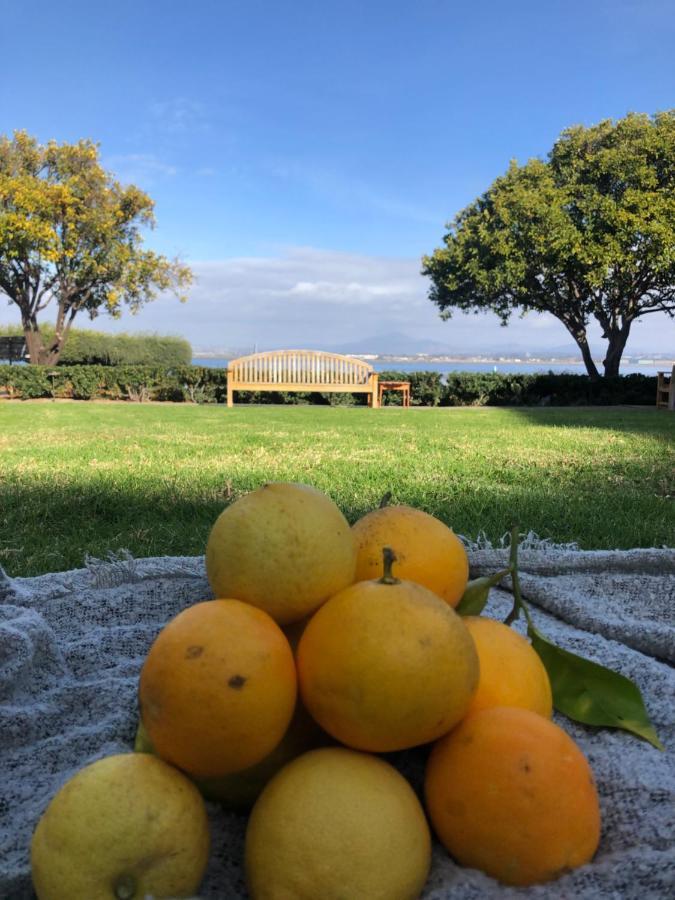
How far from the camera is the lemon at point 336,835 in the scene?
0.75m

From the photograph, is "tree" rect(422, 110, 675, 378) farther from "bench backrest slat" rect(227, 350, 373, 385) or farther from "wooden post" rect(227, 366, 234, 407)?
"wooden post" rect(227, 366, 234, 407)

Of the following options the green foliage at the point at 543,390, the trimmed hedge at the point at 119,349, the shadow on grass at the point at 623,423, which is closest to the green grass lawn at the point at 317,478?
the shadow on grass at the point at 623,423

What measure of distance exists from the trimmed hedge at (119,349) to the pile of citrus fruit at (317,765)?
22.4 m

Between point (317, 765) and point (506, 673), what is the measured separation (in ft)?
1.06

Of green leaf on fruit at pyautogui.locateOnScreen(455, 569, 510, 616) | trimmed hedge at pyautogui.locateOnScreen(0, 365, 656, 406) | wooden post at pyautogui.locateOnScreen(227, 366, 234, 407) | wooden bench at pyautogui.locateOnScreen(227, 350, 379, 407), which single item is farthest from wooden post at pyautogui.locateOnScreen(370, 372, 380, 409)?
green leaf on fruit at pyautogui.locateOnScreen(455, 569, 510, 616)

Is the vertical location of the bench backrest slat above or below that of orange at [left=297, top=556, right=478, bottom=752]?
above

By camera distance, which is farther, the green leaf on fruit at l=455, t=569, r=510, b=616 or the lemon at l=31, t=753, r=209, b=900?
the green leaf on fruit at l=455, t=569, r=510, b=616

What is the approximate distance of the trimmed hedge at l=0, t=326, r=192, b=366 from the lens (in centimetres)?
2278

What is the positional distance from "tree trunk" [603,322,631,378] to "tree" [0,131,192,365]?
41.1 ft

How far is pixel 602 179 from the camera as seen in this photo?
19.2m

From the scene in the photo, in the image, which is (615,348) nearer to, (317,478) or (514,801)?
(317,478)

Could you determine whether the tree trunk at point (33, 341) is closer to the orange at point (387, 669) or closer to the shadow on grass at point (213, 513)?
the shadow on grass at point (213, 513)

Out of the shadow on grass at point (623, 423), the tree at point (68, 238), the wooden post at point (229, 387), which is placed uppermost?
the tree at point (68, 238)

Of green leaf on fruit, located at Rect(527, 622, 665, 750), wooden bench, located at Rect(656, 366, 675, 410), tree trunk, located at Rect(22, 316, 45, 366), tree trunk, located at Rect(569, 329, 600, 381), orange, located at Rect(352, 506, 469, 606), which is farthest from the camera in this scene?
tree trunk, located at Rect(569, 329, 600, 381)
